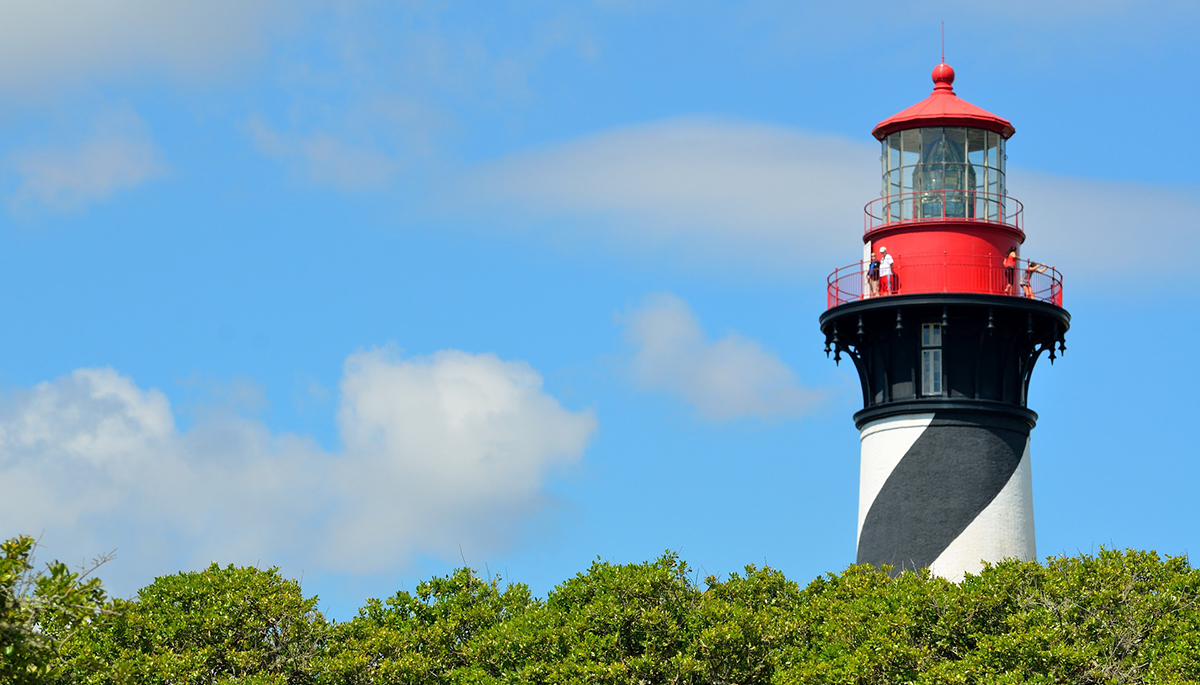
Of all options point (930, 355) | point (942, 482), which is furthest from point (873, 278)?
point (942, 482)

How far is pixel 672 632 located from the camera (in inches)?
1250

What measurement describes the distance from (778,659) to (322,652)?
8.41 meters

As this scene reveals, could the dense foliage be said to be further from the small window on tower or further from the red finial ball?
the red finial ball

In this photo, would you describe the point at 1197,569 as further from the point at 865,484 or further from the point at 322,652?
the point at 322,652

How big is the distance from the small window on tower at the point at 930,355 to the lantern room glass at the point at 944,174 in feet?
9.17

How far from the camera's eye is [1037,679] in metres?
29.6

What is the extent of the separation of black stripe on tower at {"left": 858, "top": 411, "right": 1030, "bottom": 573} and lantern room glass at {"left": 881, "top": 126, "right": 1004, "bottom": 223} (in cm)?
488

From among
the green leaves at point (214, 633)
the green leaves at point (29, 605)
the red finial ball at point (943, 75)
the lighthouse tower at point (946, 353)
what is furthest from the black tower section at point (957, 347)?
the green leaves at point (29, 605)

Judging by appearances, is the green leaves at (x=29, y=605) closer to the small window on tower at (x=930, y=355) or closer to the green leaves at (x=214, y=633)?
the green leaves at (x=214, y=633)

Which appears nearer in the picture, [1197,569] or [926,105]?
[1197,569]

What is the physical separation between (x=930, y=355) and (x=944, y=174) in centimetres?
447

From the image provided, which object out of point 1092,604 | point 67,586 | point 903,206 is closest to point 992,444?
point 903,206

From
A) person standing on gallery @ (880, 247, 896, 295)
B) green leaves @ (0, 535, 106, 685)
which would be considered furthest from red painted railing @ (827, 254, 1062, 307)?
green leaves @ (0, 535, 106, 685)

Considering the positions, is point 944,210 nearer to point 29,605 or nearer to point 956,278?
point 956,278
